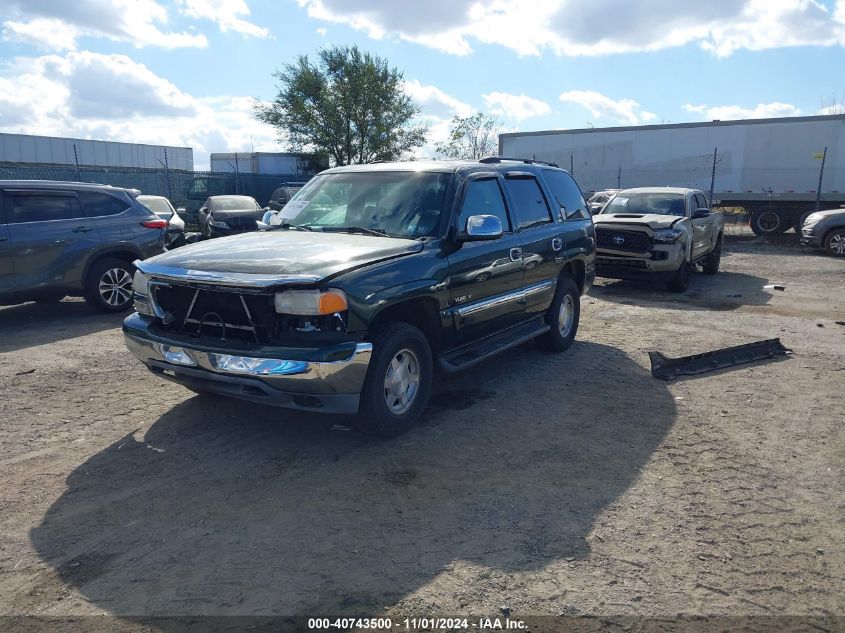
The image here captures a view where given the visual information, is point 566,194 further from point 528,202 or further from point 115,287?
point 115,287

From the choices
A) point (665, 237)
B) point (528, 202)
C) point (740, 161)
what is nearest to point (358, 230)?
point (528, 202)

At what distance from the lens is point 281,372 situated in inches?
158

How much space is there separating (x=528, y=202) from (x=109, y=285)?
5853 millimetres

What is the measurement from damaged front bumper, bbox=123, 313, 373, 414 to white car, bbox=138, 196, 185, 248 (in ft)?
25.7

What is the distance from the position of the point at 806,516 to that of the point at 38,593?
3.95 meters

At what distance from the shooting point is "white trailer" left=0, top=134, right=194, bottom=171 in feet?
108

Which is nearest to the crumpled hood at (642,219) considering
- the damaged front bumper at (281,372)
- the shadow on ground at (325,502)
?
the shadow on ground at (325,502)

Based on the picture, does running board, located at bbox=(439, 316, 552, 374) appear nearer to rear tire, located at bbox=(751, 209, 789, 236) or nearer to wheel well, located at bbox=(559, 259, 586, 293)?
wheel well, located at bbox=(559, 259, 586, 293)

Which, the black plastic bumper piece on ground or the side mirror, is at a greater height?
the side mirror

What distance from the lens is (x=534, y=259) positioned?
634cm

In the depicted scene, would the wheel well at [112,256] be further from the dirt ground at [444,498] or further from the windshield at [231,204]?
the windshield at [231,204]

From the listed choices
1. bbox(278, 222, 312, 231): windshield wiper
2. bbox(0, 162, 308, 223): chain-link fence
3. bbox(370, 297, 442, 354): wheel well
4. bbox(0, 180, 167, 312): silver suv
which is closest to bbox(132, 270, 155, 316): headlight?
bbox(278, 222, 312, 231): windshield wiper

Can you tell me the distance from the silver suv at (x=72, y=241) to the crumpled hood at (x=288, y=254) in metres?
4.20

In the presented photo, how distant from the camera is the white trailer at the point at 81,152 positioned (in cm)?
3297
